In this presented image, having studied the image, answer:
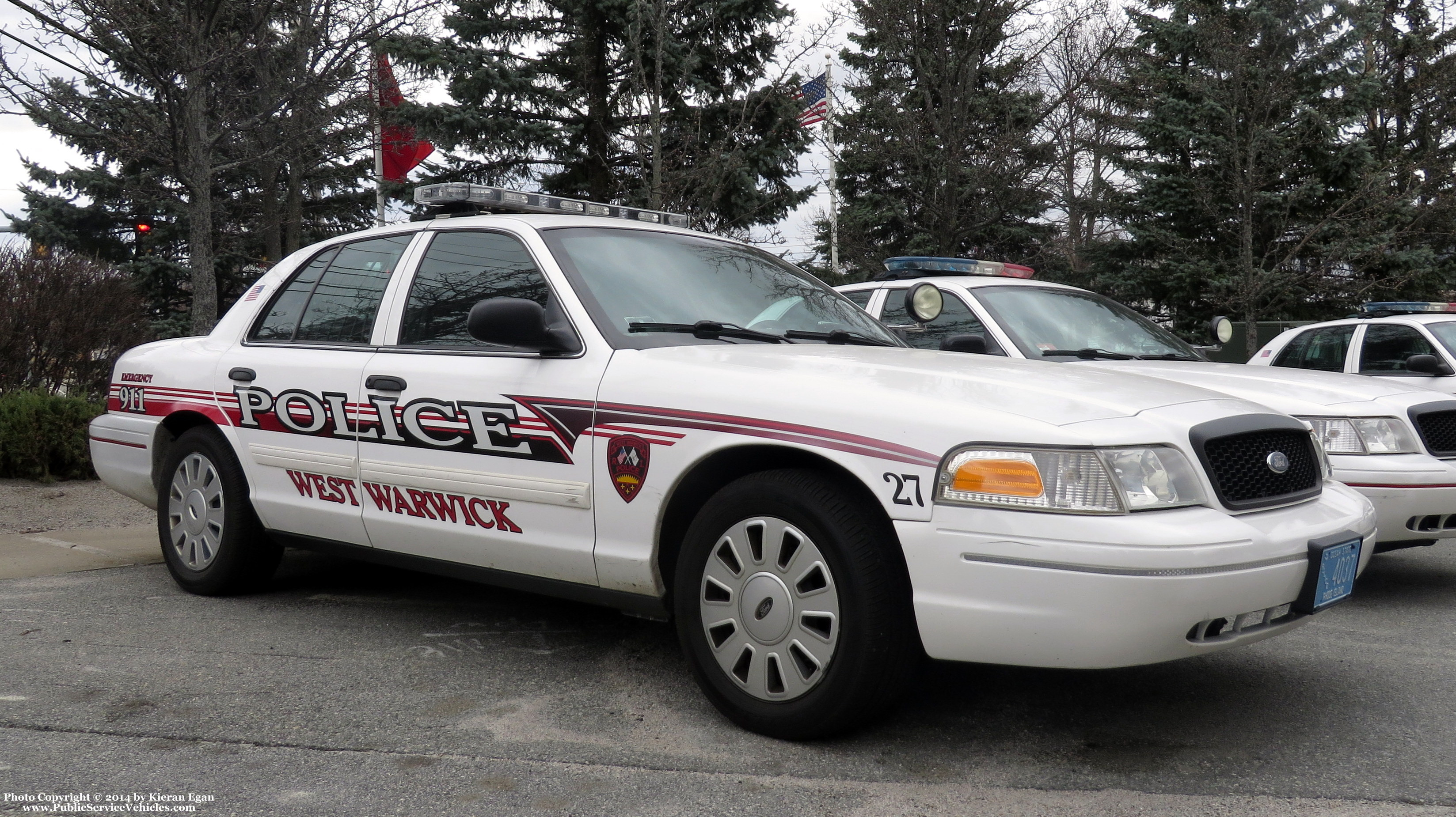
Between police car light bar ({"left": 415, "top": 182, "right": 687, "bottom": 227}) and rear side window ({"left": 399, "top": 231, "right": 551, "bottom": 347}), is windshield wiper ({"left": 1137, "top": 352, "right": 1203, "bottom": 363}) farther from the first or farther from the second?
rear side window ({"left": 399, "top": 231, "right": 551, "bottom": 347})

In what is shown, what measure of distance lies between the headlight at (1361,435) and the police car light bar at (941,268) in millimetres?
2572

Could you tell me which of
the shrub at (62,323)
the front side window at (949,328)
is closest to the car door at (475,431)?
the front side window at (949,328)

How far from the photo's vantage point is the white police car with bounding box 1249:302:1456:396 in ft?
26.0

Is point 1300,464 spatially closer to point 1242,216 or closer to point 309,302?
point 309,302

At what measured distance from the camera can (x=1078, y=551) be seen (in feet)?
9.28

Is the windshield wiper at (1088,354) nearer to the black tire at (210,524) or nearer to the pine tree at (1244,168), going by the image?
the black tire at (210,524)

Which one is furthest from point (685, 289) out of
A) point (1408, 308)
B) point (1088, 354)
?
point (1408, 308)

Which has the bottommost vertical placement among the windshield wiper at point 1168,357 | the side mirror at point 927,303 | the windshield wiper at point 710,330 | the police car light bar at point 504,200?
the windshield wiper at point 1168,357

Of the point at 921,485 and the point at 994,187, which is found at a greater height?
the point at 994,187

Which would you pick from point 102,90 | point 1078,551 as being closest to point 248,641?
point 1078,551

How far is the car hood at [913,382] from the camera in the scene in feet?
10.1

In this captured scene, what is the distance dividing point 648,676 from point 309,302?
227cm

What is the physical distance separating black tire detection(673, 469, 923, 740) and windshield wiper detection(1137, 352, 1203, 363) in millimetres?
3795

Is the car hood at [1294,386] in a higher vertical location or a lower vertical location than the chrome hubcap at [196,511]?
higher
